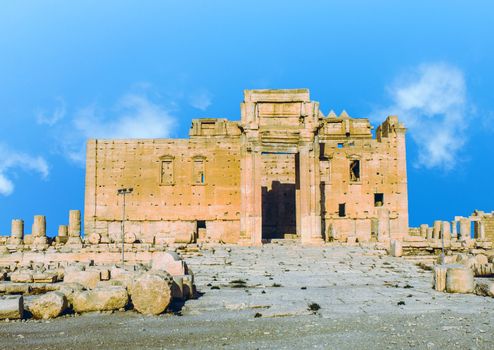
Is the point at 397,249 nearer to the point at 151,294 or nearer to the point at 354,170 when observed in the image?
the point at 354,170

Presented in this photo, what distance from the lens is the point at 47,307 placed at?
440 inches

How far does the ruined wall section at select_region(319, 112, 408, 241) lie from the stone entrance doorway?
14.4ft

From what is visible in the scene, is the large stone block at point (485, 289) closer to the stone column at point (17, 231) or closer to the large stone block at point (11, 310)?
the large stone block at point (11, 310)

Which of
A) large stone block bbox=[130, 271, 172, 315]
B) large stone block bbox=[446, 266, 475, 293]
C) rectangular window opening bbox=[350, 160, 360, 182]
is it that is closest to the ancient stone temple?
rectangular window opening bbox=[350, 160, 360, 182]

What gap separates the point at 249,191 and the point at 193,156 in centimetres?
625

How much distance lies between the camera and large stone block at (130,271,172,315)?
1145 cm

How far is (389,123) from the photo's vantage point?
38.8 m

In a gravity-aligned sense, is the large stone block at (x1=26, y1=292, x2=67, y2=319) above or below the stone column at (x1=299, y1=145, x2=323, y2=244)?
below

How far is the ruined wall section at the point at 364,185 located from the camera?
37.1 metres

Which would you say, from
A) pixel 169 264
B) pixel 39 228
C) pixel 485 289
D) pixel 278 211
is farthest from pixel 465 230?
pixel 169 264

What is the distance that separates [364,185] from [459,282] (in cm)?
2297

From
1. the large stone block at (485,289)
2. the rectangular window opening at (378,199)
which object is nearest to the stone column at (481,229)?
the rectangular window opening at (378,199)

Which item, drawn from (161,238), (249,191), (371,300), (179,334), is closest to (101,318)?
(179,334)

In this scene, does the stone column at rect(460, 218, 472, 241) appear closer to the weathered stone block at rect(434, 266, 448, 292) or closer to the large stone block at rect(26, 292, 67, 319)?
the weathered stone block at rect(434, 266, 448, 292)
